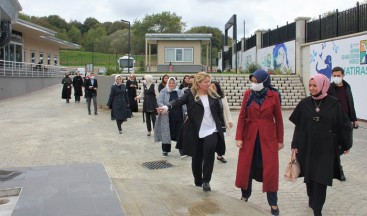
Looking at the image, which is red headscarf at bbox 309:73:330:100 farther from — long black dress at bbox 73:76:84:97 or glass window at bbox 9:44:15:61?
glass window at bbox 9:44:15:61

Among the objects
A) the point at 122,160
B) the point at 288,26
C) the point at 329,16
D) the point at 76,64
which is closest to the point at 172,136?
the point at 122,160

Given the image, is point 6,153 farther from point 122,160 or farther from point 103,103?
point 103,103

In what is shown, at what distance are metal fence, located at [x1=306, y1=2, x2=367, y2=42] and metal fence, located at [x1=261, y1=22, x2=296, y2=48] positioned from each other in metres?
1.54

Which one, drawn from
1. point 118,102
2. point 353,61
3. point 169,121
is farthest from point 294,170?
point 353,61

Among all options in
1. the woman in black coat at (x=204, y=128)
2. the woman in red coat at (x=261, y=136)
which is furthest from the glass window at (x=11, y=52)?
the woman in red coat at (x=261, y=136)

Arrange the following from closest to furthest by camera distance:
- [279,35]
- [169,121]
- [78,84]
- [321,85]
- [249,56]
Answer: [321,85] → [169,121] → [78,84] → [279,35] → [249,56]

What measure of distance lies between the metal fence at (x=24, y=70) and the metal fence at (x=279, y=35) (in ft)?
53.5

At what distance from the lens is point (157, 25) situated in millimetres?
79125

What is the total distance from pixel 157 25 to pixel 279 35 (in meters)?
56.2

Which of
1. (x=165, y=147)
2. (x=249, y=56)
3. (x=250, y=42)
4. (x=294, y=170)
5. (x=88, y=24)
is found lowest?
(x=165, y=147)

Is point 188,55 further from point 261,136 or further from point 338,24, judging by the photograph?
point 261,136

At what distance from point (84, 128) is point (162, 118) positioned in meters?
5.21

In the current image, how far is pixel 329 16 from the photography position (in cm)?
1858

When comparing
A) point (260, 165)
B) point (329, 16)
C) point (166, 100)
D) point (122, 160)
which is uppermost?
point (329, 16)
